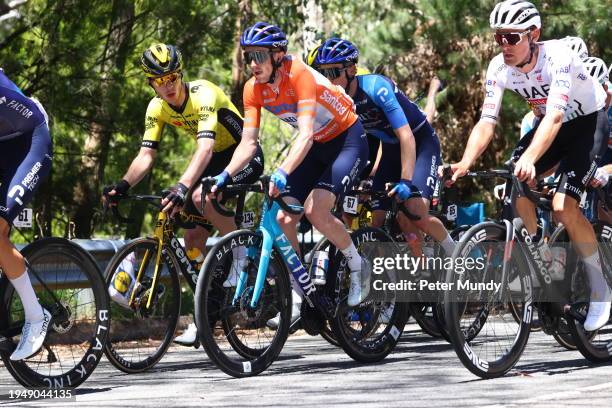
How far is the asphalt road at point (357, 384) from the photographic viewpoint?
23.7 feet

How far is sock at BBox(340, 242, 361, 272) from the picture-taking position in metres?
9.00

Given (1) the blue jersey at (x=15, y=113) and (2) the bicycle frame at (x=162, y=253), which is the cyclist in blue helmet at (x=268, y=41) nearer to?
(2) the bicycle frame at (x=162, y=253)

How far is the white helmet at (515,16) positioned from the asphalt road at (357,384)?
2.24m

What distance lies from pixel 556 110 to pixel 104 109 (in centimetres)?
661

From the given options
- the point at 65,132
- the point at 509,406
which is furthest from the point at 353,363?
the point at 65,132

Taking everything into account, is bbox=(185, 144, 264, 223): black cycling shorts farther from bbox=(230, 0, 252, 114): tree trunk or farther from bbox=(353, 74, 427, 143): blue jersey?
bbox=(230, 0, 252, 114): tree trunk

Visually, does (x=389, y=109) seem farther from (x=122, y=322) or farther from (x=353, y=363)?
(x=122, y=322)

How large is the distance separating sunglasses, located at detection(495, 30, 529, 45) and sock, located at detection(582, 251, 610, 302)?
1.53 meters

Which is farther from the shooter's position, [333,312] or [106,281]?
[333,312]

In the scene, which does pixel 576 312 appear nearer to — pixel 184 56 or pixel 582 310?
pixel 582 310

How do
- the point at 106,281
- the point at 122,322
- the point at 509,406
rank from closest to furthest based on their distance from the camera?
1. the point at 509,406
2. the point at 106,281
3. the point at 122,322

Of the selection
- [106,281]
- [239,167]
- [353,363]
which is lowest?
[353,363]

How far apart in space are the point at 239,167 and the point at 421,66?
788 cm

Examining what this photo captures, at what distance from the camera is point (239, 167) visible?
8.73m
